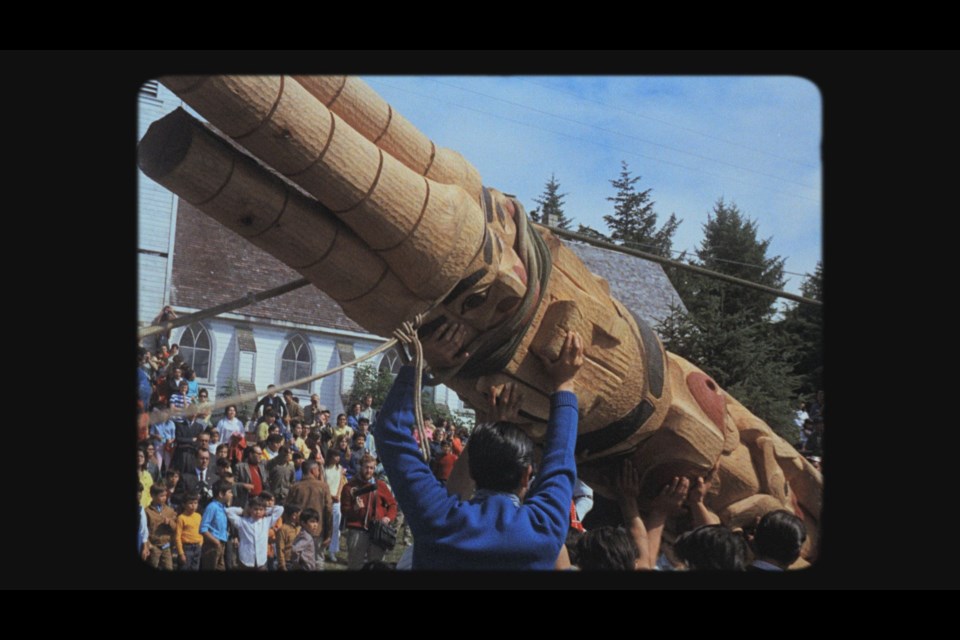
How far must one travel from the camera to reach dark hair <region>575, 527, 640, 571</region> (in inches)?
93.9

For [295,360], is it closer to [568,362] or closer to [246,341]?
[246,341]

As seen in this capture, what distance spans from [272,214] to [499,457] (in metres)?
0.66

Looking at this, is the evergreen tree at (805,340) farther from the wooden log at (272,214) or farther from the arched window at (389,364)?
the arched window at (389,364)

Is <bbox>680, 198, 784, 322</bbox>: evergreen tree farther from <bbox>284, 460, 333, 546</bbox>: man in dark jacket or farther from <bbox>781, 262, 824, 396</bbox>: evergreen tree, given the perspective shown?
<bbox>284, 460, 333, 546</bbox>: man in dark jacket

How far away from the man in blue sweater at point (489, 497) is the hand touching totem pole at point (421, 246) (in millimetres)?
310

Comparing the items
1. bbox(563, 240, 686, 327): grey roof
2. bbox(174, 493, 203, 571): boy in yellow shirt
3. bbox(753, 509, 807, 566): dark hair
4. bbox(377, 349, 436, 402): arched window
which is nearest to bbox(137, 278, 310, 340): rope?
bbox(753, 509, 807, 566): dark hair

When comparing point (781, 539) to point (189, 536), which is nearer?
point (781, 539)

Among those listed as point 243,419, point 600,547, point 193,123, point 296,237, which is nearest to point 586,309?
point 600,547

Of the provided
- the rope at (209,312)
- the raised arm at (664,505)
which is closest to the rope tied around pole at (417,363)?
the rope at (209,312)

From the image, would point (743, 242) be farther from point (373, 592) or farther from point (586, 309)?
point (373, 592)

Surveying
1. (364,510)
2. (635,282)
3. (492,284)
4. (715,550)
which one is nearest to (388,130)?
(492,284)

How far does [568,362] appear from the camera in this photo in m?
2.56

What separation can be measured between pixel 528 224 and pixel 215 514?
12.4 ft

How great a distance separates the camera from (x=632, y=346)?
9.61 feet
